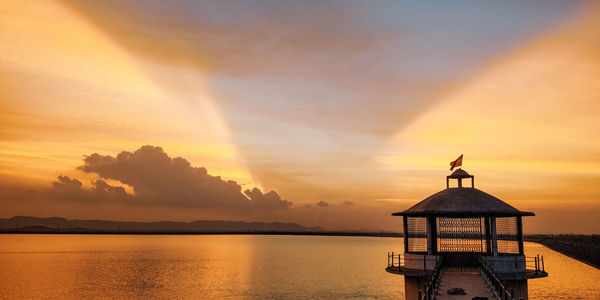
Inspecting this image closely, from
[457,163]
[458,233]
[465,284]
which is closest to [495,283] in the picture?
[465,284]

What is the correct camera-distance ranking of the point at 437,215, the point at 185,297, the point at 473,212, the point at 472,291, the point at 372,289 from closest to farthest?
the point at 472,291, the point at 473,212, the point at 437,215, the point at 185,297, the point at 372,289

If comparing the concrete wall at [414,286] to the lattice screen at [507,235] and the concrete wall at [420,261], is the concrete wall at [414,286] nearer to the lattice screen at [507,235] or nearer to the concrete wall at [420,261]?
the concrete wall at [420,261]

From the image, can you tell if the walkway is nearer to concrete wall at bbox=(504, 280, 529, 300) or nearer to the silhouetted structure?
the silhouetted structure

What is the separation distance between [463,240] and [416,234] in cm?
329

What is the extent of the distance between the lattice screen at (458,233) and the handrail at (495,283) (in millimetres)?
2506

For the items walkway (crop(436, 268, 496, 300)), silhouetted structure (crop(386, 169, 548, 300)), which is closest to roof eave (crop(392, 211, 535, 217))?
silhouetted structure (crop(386, 169, 548, 300))

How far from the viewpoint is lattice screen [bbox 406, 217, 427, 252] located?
37594mm

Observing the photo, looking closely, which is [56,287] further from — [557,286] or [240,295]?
[557,286]

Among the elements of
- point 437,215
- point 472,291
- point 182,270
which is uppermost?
point 437,215

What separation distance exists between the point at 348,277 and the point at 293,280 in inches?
465

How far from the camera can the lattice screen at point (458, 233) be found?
36.5 metres

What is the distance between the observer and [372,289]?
255 feet

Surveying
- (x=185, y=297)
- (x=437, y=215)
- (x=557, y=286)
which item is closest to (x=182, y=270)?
(x=185, y=297)

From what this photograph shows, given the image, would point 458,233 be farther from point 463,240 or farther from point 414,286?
point 414,286
